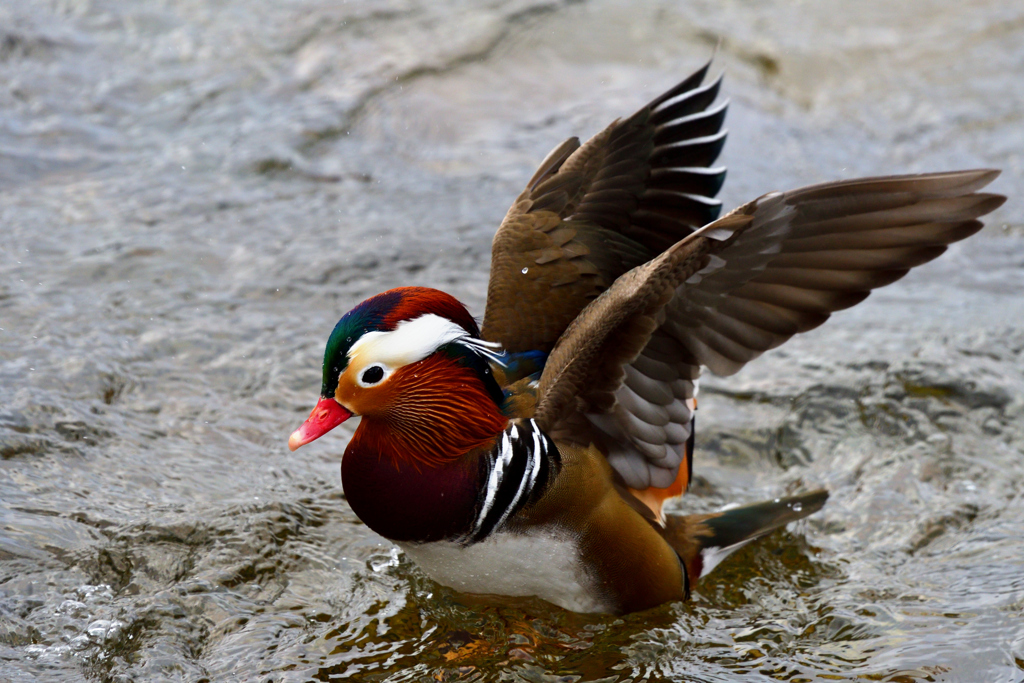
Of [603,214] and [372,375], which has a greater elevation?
[603,214]

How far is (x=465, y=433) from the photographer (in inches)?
130

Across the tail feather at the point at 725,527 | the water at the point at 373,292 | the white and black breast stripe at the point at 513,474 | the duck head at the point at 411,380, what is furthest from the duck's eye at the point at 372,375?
the tail feather at the point at 725,527

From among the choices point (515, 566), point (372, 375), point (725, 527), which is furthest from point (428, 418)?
point (725, 527)

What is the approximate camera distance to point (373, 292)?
17.7 feet

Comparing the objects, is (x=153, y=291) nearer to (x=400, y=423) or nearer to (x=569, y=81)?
(x=400, y=423)

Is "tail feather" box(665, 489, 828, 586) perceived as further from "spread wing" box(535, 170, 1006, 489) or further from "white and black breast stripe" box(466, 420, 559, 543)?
"white and black breast stripe" box(466, 420, 559, 543)

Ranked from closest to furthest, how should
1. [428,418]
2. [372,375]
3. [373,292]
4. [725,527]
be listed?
[372,375], [428,418], [725,527], [373,292]

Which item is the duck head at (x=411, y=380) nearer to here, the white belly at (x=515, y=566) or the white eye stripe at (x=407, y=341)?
→ the white eye stripe at (x=407, y=341)

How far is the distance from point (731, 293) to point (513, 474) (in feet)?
2.76

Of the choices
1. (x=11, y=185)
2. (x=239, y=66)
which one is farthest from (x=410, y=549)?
(x=239, y=66)

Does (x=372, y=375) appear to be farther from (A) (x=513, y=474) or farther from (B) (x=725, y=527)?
(B) (x=725, y=527)

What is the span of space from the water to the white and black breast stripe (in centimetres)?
48

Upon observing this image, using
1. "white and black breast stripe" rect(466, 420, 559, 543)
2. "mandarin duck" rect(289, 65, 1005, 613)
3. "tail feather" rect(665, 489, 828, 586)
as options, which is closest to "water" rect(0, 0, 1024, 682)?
"tail feather" rect(665, 489, 828, 586)

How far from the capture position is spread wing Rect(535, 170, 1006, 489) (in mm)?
2885
